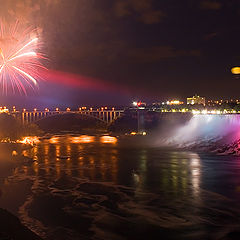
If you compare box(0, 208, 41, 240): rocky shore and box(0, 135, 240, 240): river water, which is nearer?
box(0, 208, 41, 240): rocky shore

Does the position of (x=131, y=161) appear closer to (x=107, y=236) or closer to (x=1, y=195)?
(x=1, y=195)

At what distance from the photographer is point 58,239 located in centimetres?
1451

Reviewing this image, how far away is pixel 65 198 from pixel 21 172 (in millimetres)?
9548

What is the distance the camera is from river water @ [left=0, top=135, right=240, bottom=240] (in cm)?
1596

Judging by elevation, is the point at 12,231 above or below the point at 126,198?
above

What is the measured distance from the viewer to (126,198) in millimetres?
21812

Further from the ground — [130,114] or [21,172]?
[130,114]

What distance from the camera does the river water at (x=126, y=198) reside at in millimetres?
15961

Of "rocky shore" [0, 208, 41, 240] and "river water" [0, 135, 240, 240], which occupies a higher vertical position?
"rocky shore" [0, 208, 41, 240]

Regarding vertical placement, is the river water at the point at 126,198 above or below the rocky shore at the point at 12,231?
below

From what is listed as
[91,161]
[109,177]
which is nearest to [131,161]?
[91,161]

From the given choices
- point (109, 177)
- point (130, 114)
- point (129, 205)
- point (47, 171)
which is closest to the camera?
point (129, 205)

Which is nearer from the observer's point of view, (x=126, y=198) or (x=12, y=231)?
(x=12, y=231)

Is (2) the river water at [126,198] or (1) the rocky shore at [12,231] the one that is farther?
(2) the river water at [126,198]
